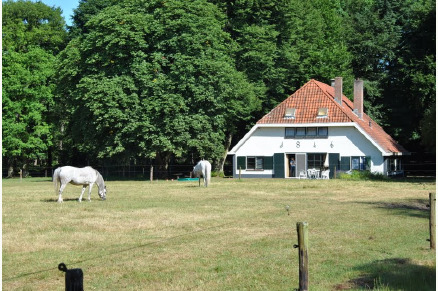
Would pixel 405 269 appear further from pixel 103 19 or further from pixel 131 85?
pixel 103 19

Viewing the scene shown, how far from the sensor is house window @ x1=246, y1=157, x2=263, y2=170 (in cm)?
6041

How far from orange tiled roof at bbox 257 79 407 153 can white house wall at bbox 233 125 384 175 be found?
0.81m

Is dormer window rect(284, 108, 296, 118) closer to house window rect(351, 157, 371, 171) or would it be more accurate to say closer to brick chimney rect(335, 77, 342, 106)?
brick chimney rect(335, 77, 342, 106)

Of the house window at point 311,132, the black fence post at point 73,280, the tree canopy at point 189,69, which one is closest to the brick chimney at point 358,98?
the tree canopy at point 189,69

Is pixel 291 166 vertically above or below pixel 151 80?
below

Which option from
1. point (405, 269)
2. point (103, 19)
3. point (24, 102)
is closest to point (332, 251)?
point (405, 269)

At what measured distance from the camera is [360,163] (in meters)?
57.6

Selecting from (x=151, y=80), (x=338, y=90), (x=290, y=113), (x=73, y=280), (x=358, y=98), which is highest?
(x=338, y=90)

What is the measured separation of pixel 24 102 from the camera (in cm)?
6519

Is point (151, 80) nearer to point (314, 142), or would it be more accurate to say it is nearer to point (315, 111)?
point (315, 111)

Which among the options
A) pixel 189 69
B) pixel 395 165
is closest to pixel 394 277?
pixel 189 69

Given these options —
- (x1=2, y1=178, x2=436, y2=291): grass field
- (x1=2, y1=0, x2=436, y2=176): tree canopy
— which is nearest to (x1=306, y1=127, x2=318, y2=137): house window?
(x1=2, y1=0, x2=436, y2=176): tree canopy

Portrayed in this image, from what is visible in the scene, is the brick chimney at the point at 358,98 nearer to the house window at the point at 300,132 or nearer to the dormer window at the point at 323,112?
the dormer window at the point at 323,112

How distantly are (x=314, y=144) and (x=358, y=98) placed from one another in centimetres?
625
